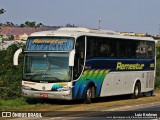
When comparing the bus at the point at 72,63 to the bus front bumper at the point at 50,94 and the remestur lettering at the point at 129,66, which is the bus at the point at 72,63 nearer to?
the bus front bumper at the point at 50,94

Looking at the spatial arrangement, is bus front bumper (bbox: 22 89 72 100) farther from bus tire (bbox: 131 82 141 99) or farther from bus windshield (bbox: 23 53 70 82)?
bus tire (bbox: 131 82 141 99)

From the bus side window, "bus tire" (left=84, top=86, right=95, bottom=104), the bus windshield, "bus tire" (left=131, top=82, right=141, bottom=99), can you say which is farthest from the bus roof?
"bus tire" (left=131, top=82, right=141, bottom=99)

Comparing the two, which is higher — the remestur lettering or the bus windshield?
the bus windshield

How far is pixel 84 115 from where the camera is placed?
18.4 m

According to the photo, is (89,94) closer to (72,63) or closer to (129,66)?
(72,63)

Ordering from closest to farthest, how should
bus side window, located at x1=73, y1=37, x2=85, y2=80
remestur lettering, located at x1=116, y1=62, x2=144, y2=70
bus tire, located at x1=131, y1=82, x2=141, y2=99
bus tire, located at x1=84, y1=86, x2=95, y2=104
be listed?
bus side window, located at x1=73, y1=37, x2=85, y2=80, bus tire, located at x1=84, y1=86, x2=95, y2=104, remestur lettering, located at x1=116, y1=62, x2=144, y2=70, bus tire, located at x1=131, y1=82, x2=141, y2=99

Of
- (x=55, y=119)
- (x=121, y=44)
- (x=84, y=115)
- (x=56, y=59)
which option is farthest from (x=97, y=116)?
(x=121, y=44)

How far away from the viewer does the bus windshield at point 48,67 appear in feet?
70.5

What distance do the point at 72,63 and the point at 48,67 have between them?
1.26 metres

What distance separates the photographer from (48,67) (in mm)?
21594

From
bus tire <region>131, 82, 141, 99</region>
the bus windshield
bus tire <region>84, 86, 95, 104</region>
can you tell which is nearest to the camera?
the bus windshield

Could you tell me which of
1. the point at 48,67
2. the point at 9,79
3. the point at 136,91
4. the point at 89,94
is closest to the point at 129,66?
the point at 136,91

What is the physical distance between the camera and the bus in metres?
21.5

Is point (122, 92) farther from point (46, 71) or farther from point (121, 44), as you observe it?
point (46, 71)
